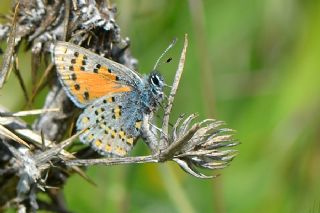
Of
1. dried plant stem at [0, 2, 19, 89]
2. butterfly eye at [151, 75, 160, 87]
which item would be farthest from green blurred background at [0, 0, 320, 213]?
dried plant stem at [0, 2, 19, 89]

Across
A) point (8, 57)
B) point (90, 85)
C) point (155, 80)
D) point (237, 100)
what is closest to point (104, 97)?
point (90, 85)

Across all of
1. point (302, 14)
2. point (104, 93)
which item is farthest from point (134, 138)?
point (302, 14)

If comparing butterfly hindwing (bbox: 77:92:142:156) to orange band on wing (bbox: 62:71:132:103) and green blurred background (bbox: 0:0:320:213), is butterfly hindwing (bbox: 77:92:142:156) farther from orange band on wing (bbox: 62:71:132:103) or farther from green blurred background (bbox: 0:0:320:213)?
green blurred background (bbox: 0:0:320:213)

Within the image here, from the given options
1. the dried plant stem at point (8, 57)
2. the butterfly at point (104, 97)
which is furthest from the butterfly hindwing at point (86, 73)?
the dried plant stem at point (8, 57)

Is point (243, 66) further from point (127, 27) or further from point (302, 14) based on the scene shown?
point (127, 27)

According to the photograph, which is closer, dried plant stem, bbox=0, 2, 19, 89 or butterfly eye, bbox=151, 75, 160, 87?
dried plant stem, bbox=0, 2, 19, 89

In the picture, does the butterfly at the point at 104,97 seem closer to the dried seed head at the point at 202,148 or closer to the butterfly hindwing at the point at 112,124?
the butterfly hindwing at the point at 112,124

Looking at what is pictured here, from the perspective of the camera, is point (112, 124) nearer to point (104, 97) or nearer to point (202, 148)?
point (104, 97)
